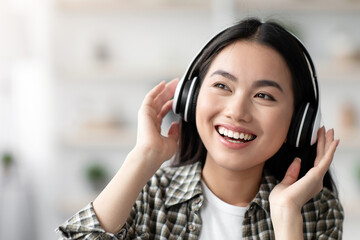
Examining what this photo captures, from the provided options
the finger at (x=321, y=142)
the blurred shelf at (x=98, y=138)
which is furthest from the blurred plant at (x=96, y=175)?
the finger at (x=321, y=142)

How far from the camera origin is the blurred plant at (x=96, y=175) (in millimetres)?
3529

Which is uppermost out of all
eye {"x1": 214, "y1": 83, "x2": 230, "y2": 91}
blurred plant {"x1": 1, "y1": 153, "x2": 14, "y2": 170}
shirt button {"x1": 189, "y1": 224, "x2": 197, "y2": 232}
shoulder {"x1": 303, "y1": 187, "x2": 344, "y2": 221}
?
eye {"x1": 214, "y1": 83, "x2": 230, "y2": 91}

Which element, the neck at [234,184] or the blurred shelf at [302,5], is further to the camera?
the blurred shelf at [302,5]

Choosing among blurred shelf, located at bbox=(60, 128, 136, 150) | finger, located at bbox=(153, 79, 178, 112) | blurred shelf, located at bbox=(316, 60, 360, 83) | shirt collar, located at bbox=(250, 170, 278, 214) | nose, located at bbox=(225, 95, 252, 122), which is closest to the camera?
nose, located at bbox=(225, 95, 252, 122)

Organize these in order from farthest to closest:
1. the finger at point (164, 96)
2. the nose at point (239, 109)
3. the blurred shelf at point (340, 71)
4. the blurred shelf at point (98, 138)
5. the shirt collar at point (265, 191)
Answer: the blurred shelf at point (98, 138)
the blurred shelf at point (340, 71)
the finger at point (164, 96)
the shirt collar at point (265, 191)
the nose at point (239, 109)

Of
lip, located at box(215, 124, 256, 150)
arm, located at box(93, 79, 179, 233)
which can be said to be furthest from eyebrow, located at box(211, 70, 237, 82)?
arm, located at box(93, 79, 179, 233)

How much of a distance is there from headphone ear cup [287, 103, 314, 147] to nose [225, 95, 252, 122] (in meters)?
0.13

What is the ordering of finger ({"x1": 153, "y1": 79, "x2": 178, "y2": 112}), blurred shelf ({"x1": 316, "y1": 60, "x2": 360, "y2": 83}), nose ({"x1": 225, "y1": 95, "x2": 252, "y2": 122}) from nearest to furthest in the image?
nose ({"x1": 225, "y1": 95, "x2": 252, "y2": 122}) < finger ({"x1": 153, "y1": 79, "x2": 178, "y2": 112}) < blurred shelf ({"x1": 316, "y1": 60, "x2": 360, "y2": 83})

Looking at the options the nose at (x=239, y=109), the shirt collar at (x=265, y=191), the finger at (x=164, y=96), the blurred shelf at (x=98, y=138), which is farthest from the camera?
Result: the blurred shelf at (x=98, y=138)

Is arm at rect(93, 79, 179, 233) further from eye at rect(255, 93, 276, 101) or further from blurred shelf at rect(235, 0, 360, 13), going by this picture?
blurred shelf at rect(235, 0, 360, 13)

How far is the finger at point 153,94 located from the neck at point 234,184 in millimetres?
216

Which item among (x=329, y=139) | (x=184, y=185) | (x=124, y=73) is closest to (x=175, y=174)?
(x=184, y=185)

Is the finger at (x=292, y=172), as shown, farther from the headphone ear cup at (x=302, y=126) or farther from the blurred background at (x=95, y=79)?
the blurred background at (x=95, y=79)

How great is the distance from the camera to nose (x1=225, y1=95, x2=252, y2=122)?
3.53 feet
